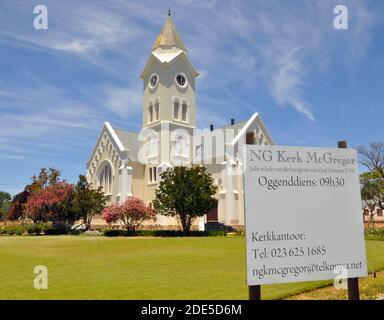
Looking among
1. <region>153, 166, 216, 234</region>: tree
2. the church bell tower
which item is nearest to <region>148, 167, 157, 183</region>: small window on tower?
the church bell tower

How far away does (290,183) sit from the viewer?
240 inches

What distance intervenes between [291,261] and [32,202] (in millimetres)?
48681

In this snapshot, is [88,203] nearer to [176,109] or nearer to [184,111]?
[176,109]

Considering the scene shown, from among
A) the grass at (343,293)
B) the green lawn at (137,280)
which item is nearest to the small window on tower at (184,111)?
the green lawn at (137,280)

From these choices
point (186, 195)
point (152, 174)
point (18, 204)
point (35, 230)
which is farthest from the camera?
point (18, 204)

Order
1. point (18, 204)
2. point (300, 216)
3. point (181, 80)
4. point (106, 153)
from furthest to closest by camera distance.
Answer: point (18, 204) → point (106, 153) → point (181, 80) → point (300, 216)

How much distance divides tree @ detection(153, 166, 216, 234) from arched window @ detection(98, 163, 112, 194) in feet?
56.7

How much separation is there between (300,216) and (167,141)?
44766 mm

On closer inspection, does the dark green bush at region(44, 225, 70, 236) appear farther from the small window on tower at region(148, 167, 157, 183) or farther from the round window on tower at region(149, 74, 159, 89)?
the round window on tower at region(149, 74, 159, 89)

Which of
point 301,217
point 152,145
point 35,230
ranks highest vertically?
point 152,145

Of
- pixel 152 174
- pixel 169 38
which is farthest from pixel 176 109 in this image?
pixel 169 38

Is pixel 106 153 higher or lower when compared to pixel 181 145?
lower

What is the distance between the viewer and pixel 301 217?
236 inches
